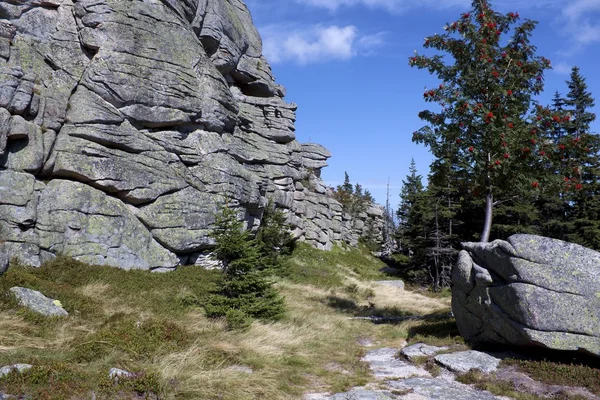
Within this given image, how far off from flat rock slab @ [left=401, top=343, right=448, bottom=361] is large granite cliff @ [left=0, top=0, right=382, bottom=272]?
46.1 ft

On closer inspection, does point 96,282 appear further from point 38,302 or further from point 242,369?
point 242,369

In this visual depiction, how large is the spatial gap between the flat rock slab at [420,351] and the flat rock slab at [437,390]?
6.62 feet

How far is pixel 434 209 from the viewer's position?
41188 mm

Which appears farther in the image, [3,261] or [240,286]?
[240,286]

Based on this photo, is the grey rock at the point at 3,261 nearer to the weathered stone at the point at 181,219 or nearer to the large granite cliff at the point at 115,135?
the large granite cliff at the point at 115,135

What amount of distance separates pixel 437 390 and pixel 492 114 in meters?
9.83

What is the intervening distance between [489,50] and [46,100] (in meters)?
21.1

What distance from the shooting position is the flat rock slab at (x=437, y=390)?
8.66 m

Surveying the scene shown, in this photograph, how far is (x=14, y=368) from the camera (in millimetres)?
7145

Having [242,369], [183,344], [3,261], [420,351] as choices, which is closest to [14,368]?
[183,344]

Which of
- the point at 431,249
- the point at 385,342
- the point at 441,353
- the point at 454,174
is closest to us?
the point at 441,353

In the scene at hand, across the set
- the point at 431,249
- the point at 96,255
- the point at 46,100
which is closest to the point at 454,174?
the point at 96,255

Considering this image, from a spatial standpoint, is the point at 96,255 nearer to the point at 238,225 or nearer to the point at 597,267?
the point at 238,225

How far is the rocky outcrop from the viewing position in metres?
9.71
